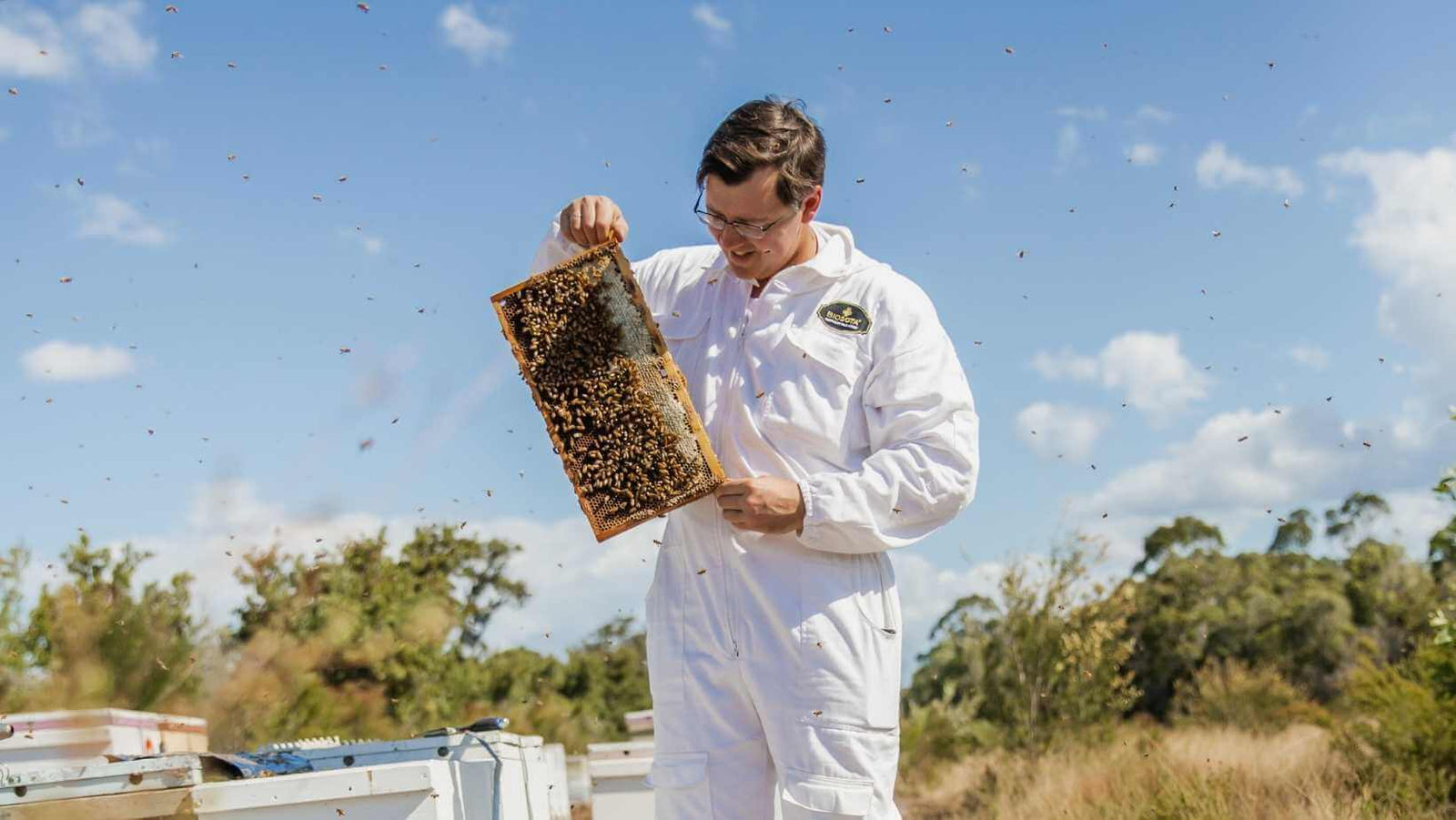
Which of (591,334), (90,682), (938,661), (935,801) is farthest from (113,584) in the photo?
(938,661)

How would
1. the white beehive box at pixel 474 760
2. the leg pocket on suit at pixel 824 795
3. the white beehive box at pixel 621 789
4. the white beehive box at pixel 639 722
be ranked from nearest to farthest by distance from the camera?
1. the leg pocket on suit at pixel 824 795
2. the white beehive box at pixel 474 760
3. the white beehive box at pixel 621 789
4. the white beehive box at pixel 639 722

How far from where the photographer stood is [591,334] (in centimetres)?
360

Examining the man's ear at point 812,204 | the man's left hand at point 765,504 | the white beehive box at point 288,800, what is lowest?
the white beehive box at point 288,800

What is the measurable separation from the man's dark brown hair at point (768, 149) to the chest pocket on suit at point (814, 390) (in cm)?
38

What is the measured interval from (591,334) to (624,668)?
14.6m

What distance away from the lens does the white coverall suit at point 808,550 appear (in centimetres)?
312

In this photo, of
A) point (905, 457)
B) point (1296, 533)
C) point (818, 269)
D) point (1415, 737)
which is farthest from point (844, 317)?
point (1296, 533)

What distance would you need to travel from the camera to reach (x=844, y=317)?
344cm

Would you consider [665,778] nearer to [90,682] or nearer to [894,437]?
[894,437]

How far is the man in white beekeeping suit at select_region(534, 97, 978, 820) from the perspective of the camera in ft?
10.2

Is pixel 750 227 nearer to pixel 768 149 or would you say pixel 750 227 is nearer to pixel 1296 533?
pixel 768 149

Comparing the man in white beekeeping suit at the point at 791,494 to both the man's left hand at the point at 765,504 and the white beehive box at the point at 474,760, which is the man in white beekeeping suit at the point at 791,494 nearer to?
the man's left hand at the point at 765,504

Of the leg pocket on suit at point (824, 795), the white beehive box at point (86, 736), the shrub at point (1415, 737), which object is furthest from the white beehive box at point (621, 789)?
the shrub at point (1415, 737)

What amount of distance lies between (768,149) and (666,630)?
4.12 feet
